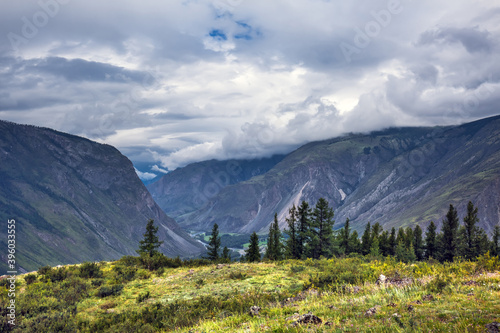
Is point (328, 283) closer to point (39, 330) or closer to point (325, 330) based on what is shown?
point (325, 330)

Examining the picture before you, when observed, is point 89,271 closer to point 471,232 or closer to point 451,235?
point 451,235

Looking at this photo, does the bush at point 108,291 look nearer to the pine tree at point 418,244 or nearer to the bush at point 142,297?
the bush at point 142,297

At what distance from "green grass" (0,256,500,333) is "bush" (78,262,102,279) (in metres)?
0.30

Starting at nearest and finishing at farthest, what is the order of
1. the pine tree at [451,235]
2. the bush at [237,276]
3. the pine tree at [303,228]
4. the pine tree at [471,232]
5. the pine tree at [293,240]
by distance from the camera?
the bush at [237,276]
the pine tree at [303,228]
the pine tree at [293,240]
the pine tree at [451,235]
the pine tree at [471,232]

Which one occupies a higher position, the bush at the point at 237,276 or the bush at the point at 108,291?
the bush at the point at 237,276

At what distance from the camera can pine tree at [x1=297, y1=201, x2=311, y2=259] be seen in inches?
2512

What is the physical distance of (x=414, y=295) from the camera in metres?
14.1

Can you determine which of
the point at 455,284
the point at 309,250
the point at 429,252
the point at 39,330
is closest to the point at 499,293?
the point at 455,284

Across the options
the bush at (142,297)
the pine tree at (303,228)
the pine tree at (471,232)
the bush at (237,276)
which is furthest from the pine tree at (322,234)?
the pine tree at (471,232)

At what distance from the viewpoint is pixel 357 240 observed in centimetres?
8488

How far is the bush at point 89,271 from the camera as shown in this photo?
3008 centimetres

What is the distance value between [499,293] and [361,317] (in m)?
5.76

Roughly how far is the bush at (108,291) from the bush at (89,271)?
5.42 metres

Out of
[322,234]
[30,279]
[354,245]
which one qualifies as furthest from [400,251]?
[30,279]
